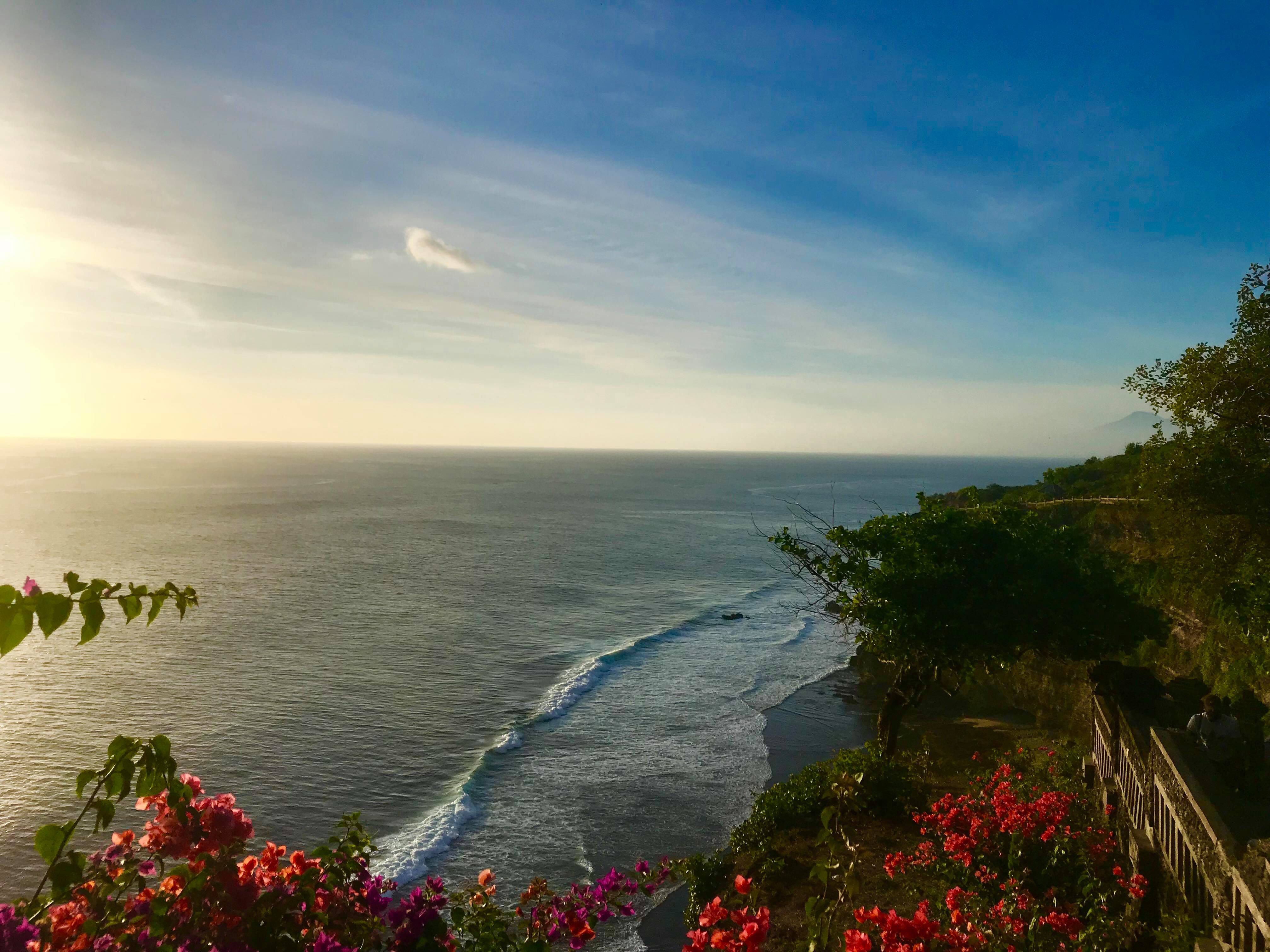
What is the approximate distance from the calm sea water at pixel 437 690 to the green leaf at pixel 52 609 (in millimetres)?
18255

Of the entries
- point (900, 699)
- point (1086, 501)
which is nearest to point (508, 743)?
point (900, 699)

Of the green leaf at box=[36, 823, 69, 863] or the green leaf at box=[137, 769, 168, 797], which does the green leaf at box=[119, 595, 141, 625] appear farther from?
the green leaf at box=[36, 823, 69, 863]

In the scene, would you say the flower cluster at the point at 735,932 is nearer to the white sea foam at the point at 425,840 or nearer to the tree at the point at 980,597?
the tree at the point at 980,597

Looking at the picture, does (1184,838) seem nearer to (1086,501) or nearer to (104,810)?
(104,810)

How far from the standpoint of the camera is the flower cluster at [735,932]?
143 inches

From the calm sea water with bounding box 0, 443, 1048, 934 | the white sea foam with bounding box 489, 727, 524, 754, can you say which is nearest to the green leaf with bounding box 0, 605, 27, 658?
the calm sea water with bounding box 0, 443, 1048, 934

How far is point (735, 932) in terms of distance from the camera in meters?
4.12

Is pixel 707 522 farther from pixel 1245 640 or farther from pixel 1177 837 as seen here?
pixel 1177 837

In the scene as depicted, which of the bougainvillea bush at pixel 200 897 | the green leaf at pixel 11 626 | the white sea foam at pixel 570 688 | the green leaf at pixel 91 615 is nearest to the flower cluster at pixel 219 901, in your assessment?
the bougainvillea bush at pixel 200 897

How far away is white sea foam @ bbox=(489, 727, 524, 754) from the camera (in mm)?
26734

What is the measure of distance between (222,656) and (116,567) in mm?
32326

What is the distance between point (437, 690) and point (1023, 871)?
27229mm

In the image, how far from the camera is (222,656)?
122 ft

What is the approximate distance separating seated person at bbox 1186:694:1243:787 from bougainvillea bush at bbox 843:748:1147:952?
5.62ft
